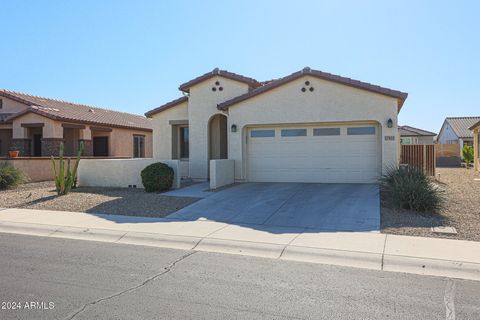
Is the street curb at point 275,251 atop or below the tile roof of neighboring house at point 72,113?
below

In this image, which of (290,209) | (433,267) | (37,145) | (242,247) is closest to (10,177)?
(37,145)

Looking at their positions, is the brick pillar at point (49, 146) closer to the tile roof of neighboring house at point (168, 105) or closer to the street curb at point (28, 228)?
the tile roof of neighboring house at point (168, 105)

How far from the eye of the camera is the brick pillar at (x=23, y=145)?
23609mm

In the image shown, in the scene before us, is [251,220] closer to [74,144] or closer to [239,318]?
[239,318]

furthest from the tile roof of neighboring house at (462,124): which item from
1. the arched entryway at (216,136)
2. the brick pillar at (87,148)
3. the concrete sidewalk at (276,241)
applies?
the concrete sidewalk at (276,241)

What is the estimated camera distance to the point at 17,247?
25.8 feet

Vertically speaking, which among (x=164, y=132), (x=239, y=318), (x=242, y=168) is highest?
(x=164, y=132)

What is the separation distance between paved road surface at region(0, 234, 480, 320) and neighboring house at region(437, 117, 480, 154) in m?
39.6

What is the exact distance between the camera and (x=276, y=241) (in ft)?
26.6

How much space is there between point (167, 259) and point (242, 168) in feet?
33.2

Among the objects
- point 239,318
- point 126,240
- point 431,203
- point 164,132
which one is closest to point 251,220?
point 126,240

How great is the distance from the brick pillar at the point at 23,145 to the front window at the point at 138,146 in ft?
25.4

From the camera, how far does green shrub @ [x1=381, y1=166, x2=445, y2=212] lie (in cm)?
1078

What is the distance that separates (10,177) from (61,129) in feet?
23.9
